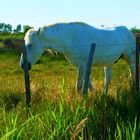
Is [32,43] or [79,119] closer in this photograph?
[79,119]

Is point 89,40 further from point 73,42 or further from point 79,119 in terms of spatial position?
point 79,119

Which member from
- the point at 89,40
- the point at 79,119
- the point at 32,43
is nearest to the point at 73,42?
the point at 89,40

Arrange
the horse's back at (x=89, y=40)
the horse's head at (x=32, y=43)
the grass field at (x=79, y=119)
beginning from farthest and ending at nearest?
the horse's back at (x=89, y=40), the horse's head at (x=32, y=43), the grass field at (x=79, y=119)

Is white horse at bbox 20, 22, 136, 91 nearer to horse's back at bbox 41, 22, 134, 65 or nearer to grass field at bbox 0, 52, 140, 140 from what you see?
horse's back at bbox 41, 22, 134, 65

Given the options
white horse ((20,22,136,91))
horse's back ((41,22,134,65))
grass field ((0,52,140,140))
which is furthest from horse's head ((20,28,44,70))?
grass field ((0,52,140,140))

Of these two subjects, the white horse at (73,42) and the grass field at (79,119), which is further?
the white horse at (73,42)

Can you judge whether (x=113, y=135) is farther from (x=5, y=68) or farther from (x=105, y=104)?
(x=5, y=68)

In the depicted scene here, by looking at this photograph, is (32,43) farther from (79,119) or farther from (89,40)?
(79,119)

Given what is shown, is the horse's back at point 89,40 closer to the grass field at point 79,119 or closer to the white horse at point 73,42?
the white horse at point 73,42

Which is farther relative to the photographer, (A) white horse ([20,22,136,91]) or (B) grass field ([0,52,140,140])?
(A) white horse ([20,22,136,91])

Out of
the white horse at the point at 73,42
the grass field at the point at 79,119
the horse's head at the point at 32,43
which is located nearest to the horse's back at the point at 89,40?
the white horse at the point at 73,42

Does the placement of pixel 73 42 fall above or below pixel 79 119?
above

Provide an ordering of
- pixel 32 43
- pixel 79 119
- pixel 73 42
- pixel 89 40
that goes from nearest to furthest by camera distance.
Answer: pixel 79 119 → pixel 32 43 → pixel 73 42 → pixel 89 40

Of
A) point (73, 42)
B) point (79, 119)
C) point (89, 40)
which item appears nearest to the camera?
point (79, 119)
